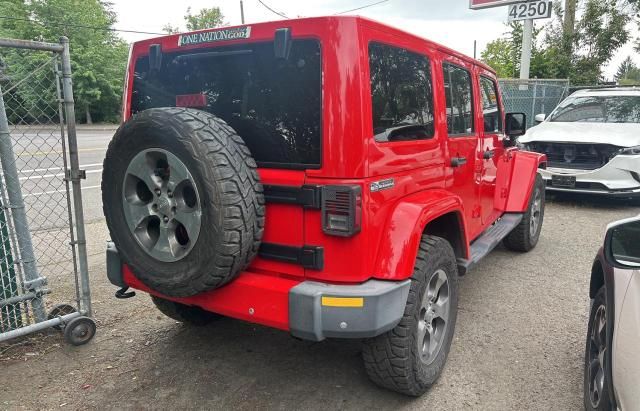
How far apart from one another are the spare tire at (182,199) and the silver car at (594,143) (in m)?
6.68

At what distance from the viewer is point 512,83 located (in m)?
12.4

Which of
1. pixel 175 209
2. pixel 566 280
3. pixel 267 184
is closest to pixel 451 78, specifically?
pixel 267 184

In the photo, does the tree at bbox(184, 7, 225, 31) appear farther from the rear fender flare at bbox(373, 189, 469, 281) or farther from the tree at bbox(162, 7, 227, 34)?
the rear fender flare at bbox(373, 189, 469, 281)

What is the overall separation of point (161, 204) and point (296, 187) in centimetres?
70

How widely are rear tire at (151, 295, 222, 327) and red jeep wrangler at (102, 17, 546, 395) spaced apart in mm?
515

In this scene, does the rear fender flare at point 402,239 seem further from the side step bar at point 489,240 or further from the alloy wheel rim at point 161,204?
the alloy wheel rim at point 161,204

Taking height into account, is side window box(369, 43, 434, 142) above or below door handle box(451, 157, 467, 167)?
above

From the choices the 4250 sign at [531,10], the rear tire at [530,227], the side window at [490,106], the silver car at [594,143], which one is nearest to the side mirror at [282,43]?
the side window at [490,106]

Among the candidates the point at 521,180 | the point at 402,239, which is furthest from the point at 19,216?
the point at 521,180

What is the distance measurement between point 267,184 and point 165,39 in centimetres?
118

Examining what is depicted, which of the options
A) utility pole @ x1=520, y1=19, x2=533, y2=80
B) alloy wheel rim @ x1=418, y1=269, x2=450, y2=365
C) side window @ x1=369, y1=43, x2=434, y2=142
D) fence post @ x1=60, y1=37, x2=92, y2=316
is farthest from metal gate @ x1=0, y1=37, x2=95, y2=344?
utility pole @ x1=520, y1=19, x2=533, y2=80

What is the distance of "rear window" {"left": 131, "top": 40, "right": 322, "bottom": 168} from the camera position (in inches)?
92.4

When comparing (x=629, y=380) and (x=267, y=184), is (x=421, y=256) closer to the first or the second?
(x=267, y=184)

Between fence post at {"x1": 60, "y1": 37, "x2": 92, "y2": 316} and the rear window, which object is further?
fence post at {"x1": 60, "y1": 37, "x2": 92, "y2": 316}
